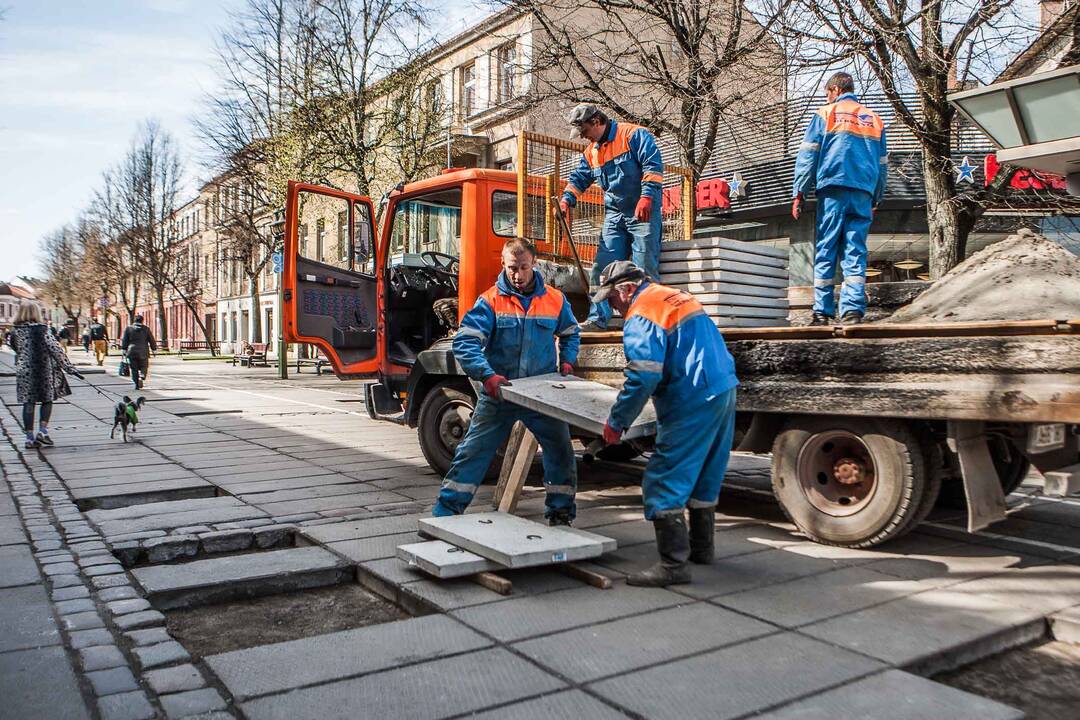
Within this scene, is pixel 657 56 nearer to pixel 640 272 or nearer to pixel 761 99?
pixel 761 99

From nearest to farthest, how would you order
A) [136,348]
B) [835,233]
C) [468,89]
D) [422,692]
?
[422,692], [835,233], [136,348], [468,89]

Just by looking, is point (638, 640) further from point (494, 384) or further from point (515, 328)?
point (515, 328)

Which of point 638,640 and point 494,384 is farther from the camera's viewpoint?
point 494,384

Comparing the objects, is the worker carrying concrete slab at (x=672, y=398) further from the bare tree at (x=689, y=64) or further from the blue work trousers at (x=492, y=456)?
the bare tree at (x=689, y=64)

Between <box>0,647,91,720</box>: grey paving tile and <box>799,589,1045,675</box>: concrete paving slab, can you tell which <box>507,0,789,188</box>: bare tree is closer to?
<box>799,589,1045,675</box>: concrete paving slab

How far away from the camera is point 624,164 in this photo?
6.92 metres

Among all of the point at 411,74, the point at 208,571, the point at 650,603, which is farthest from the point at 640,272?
the point at 411,74

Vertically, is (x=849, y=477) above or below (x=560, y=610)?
above

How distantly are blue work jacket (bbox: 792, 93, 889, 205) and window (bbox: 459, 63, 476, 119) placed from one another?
25449 millimetres

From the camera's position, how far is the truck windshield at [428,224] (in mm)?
8188

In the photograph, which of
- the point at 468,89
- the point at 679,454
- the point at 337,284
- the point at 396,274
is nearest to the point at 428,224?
the point at 396,274

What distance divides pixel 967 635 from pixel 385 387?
6.04m

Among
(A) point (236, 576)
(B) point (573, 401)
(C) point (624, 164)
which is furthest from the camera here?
(C) point (624, 164)

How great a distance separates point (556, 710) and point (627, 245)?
4520 mm
